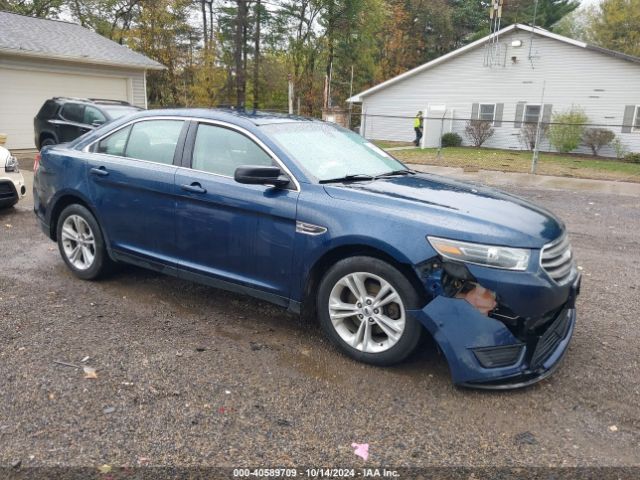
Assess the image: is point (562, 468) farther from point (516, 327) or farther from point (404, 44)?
point (404, 44)

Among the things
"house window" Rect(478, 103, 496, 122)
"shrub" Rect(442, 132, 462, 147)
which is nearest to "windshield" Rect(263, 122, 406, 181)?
"shrub" Rect(442, 132, 462, 147)

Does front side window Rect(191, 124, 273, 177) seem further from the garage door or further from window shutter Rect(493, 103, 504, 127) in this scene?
window shutter Rect(493, 103, 504, 127)

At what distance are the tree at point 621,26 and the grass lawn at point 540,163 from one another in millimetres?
21127

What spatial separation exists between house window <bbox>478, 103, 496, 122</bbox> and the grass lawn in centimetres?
283

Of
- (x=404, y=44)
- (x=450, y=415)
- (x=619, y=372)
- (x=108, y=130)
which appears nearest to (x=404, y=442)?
(x=450, y=415)

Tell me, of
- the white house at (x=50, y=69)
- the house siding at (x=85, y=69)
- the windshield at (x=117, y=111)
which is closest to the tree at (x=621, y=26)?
the white house at (x=50, y=69)

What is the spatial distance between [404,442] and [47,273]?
4.00 meters

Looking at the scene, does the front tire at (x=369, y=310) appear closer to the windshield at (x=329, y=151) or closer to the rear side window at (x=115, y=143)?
the windshield at (x=329, y=151)

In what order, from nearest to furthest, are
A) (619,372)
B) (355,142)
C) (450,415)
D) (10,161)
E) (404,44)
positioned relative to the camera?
1. (450,415)
2. (619,372)
3. (355,142)
4. (10,161)
5. (404,44)

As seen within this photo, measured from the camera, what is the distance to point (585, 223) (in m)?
8.43

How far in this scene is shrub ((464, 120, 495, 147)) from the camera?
2392 cm

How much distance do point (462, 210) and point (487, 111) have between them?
23337mm

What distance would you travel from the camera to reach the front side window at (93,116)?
12.4 m

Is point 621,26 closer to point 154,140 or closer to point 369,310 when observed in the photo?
point 154,140
